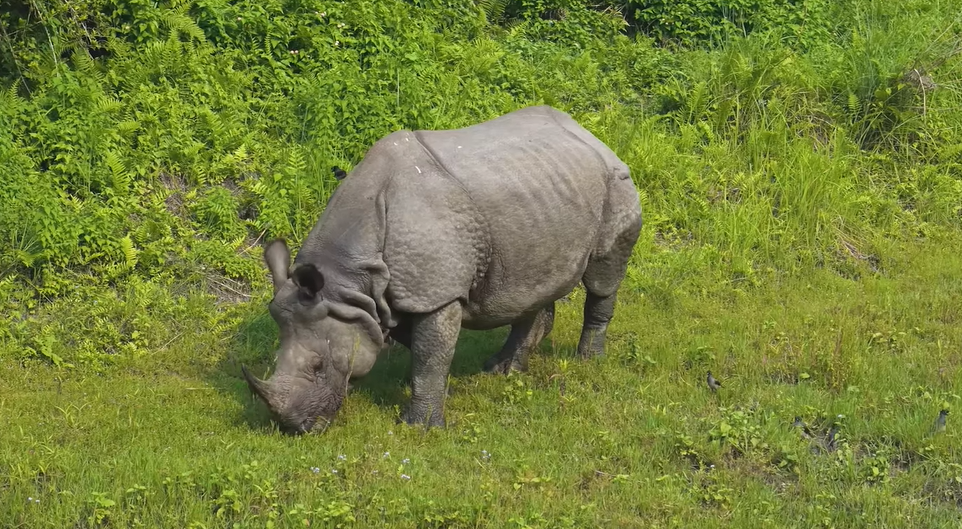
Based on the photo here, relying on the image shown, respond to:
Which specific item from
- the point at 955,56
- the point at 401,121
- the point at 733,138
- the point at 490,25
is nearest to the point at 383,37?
the point at 401,121

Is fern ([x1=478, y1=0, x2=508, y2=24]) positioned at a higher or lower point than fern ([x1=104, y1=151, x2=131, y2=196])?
higher

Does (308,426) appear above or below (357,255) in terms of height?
below

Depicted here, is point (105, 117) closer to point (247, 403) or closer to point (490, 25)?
point (247, 403)

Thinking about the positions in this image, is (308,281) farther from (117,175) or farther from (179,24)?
(179,24)

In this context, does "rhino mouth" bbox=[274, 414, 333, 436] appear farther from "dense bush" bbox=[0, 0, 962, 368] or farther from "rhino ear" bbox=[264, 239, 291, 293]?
"dense bush" bbox=[0, 0, 962, 368]

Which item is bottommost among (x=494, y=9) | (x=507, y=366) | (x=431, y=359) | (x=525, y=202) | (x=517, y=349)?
(x=507, y=366)

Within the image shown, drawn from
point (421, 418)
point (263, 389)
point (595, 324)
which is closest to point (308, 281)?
point (263, 389)

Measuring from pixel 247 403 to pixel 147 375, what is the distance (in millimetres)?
1134

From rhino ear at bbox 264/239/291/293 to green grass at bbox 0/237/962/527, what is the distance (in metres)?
0.96

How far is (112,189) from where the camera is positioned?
10445 millimetres

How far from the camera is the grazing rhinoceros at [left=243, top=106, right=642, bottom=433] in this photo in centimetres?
743

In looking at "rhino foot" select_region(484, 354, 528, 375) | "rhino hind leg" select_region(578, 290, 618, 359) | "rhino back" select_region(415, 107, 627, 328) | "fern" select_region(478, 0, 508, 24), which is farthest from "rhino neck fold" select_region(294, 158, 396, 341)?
"fern" select_region(478, 0, 508, 24)

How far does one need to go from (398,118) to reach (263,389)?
483 centimetres

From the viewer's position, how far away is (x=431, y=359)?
301 inches
